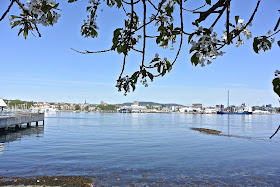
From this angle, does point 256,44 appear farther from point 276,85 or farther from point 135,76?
point 135,76

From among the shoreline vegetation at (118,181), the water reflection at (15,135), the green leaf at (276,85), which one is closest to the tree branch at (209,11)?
the green leaf at (276,85)

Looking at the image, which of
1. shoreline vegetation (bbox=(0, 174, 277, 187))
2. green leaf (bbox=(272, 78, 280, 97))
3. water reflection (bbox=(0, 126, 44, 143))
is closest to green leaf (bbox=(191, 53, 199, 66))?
green leaf (bbox=(272, 78, 280, 97))

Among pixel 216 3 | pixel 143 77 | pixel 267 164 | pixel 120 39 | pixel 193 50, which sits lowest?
pixel 267 164

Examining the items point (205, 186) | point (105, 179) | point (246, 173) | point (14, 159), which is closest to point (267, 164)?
point (246, 173)

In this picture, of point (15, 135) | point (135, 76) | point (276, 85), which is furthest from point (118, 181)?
point (15, 135)

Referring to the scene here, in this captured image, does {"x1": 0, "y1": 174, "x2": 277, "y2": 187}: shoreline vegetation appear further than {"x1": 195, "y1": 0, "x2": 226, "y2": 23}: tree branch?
Yes

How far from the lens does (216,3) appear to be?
242 centimetres

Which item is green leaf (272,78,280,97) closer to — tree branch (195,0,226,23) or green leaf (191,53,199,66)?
green leaf (191,53,199,66)

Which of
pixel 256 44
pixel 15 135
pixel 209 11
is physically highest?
pixel 209 11

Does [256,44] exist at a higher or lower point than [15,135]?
higher

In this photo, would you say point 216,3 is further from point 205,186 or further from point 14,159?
point 14,159

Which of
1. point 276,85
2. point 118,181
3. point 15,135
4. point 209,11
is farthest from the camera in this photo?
point 15,135

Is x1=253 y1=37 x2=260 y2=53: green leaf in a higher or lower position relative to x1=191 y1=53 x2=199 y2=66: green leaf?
higher

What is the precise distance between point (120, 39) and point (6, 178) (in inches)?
626
